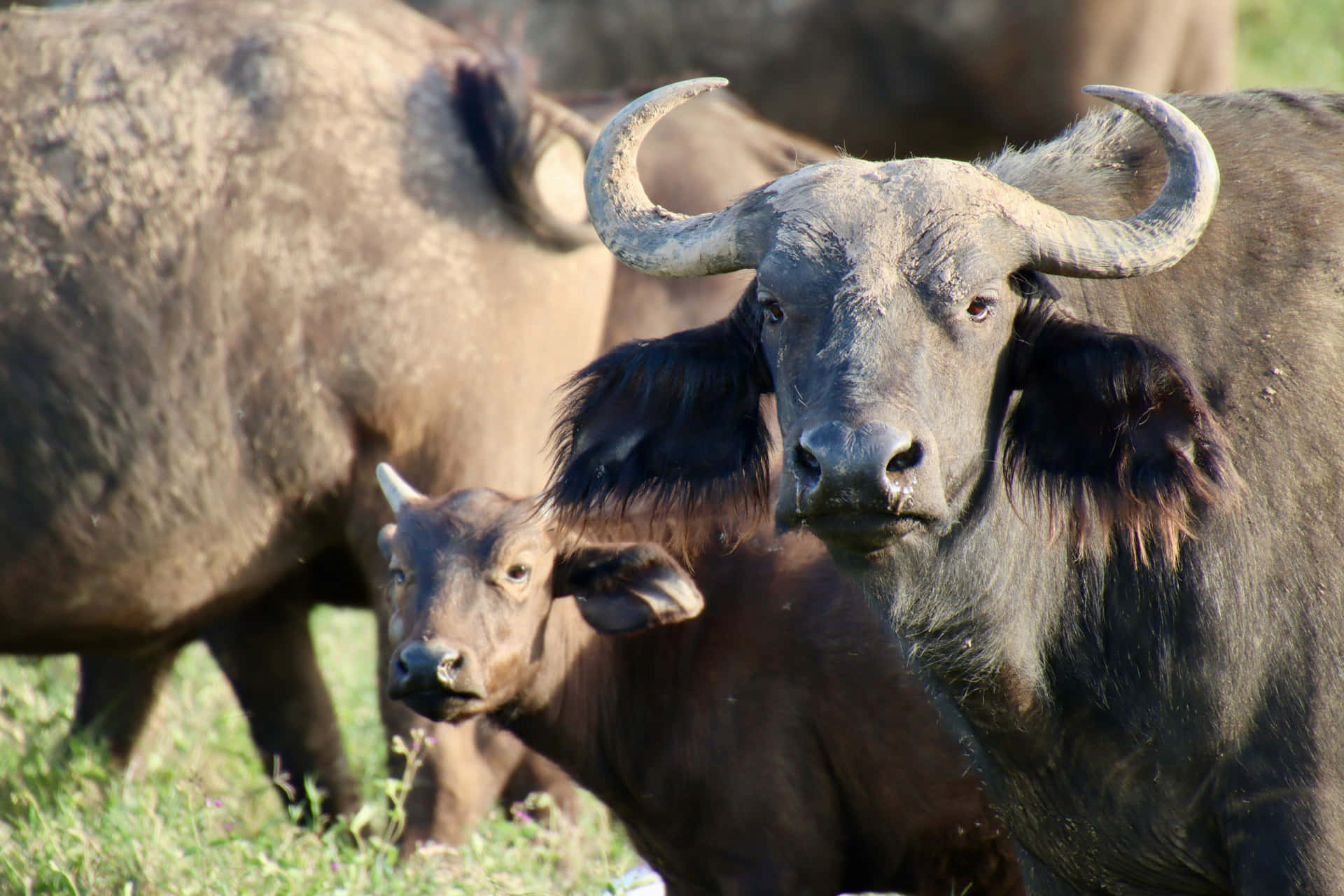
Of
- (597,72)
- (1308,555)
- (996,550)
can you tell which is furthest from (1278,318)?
(597,72)

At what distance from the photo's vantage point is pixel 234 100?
559 cm

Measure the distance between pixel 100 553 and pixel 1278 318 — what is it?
393 centimetres

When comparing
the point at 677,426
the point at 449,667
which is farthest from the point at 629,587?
the point at 677,426

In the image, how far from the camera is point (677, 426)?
4023 millimetres

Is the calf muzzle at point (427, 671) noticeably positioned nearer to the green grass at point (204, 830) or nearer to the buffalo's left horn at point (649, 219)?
the green grass at point (204, 830)

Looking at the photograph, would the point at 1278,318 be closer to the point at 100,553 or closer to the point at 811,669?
the point at 811,669

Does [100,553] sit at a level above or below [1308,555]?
below

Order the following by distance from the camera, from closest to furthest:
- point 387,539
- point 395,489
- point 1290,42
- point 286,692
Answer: point 387,539
point 395,489
point 286,692
point 1290,42

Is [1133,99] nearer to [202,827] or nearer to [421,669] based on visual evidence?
[421,669]

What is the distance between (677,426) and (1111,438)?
1.06m

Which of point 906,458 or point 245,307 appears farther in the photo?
point 245,307

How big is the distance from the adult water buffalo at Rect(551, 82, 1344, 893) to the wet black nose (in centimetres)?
76

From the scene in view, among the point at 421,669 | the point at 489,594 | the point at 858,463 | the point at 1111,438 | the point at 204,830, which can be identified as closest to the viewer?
the point at 858,463

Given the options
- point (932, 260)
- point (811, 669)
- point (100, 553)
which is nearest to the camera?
point (932, 260)
